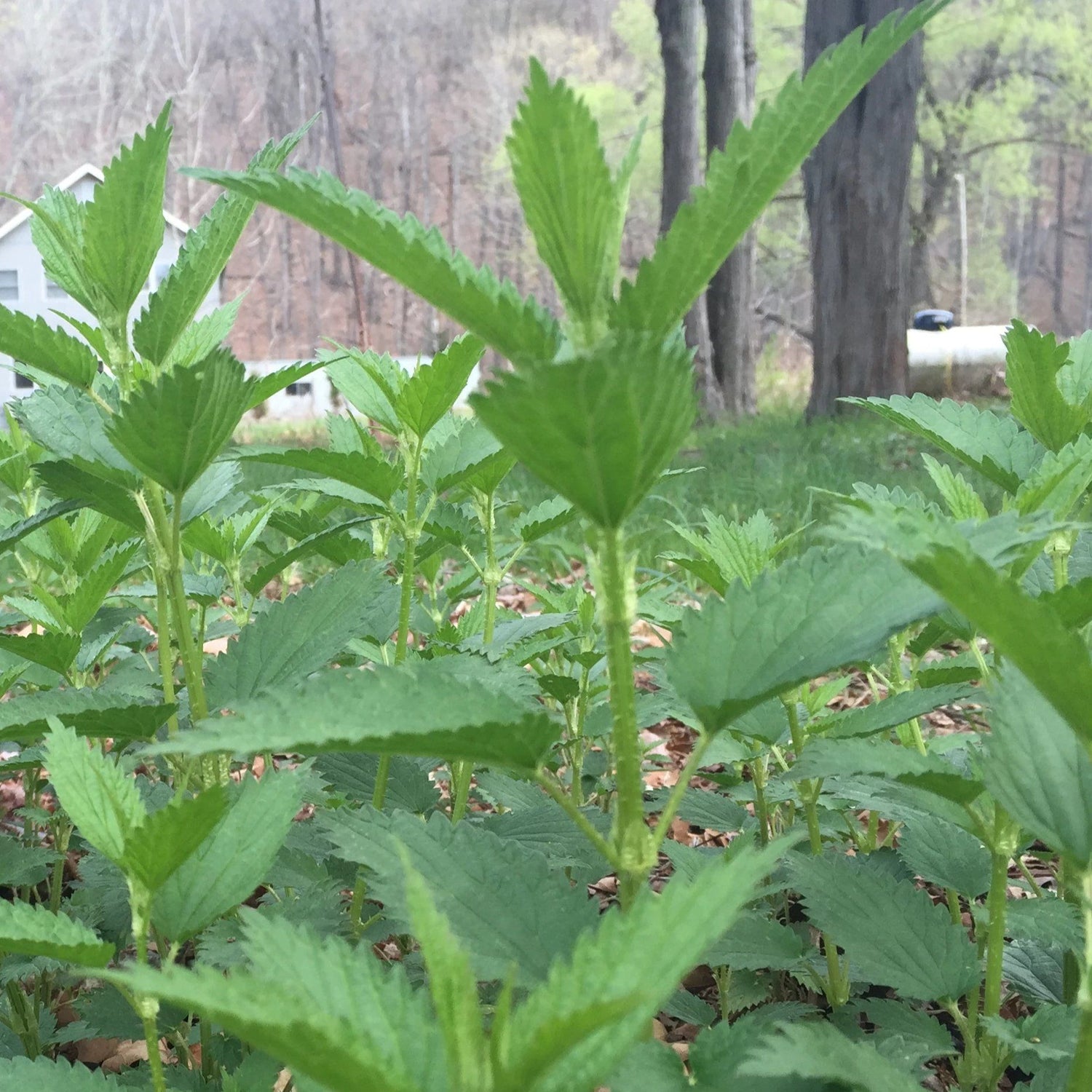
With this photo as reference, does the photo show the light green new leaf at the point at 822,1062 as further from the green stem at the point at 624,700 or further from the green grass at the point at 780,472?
the green grass at the point at 780,472

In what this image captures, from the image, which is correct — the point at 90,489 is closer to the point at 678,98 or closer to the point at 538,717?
the point at 538,717

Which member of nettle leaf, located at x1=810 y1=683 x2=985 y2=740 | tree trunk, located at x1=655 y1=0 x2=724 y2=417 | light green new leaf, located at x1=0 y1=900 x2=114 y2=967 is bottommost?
light green new leaf, located at x1=0 y1=900 x2=114 y2=967

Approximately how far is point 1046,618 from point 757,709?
→ 534 mm

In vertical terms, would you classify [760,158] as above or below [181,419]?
above

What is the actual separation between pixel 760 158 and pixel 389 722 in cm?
32

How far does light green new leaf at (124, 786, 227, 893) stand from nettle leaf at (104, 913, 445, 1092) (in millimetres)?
93

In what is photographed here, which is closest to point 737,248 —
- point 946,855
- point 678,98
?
point 678,98

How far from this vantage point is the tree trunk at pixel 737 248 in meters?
7.57

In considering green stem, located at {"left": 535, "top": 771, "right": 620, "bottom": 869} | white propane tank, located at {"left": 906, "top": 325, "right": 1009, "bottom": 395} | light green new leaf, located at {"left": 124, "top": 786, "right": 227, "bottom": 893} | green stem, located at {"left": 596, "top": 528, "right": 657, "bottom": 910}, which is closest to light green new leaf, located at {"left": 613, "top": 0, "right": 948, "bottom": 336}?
green stem, located at {"left": 596, "top": 528, "right": 657, "bottom": 910}

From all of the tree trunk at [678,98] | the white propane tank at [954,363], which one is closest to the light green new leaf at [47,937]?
the tree trunk at [678,98]

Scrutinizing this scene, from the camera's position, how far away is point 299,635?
0.78m

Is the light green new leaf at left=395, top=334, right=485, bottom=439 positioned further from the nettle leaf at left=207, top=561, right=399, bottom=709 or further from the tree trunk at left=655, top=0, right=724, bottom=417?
the tree trunk at left=655, top=0, right=724, bottom=417

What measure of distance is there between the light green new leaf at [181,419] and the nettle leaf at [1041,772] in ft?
1.68

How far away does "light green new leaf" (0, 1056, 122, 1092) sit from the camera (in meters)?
0.56
